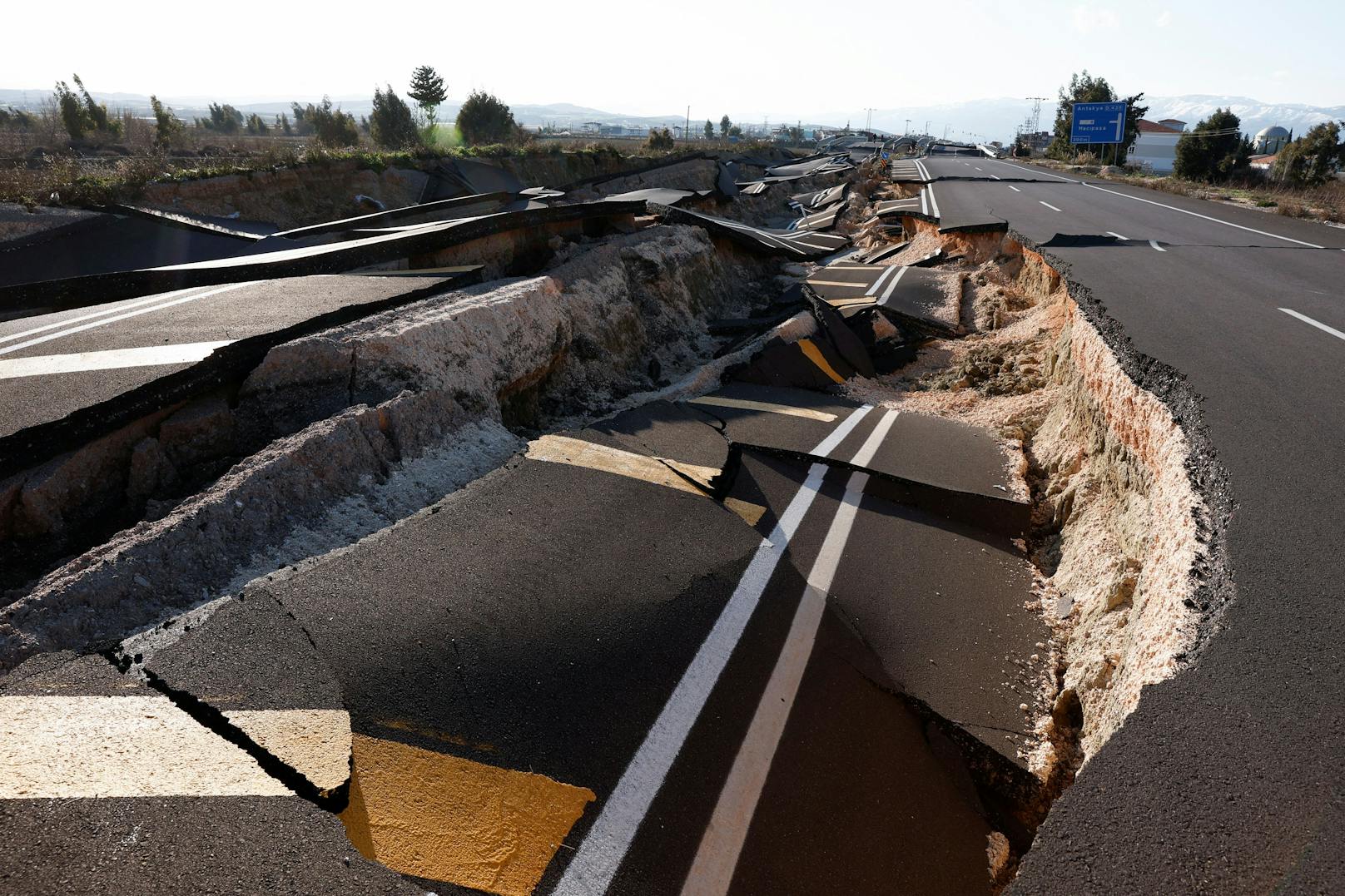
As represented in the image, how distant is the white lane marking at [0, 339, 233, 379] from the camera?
4949mm

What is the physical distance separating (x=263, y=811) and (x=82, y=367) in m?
4.31

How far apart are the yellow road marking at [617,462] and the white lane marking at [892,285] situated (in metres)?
7.93

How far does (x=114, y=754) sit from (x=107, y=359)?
393 cm

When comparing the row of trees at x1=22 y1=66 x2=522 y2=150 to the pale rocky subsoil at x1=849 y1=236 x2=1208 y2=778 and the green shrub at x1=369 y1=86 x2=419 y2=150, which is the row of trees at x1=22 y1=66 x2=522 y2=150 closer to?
the green shrub at x1=369 y1=86 x2=419 y2=150

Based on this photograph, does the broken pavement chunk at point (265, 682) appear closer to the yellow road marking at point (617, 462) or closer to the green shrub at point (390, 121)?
the yellow road marking at point (617, 462)

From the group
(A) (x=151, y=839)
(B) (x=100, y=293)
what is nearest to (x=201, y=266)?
(B) (x=100, y=293)

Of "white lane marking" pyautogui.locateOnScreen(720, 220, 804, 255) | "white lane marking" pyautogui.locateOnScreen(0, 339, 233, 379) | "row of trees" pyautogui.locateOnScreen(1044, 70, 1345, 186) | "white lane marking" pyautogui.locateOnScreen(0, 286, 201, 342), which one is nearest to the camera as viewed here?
"white lane marking" pyautogui.locateOnScreen(0, 339, 233, 379)

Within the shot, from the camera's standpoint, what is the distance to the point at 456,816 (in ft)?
8.80

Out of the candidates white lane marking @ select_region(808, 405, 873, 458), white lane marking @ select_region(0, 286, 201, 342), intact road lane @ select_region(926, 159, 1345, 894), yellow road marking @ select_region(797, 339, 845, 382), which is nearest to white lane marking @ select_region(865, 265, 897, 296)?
yellow road marking @ select_region(797, 339, 845, 382)

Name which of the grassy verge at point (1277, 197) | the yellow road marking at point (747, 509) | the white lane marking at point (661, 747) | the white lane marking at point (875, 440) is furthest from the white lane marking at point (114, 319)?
the grassy verge at point (1277, 197)

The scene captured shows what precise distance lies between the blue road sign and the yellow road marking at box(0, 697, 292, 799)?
4504 cm

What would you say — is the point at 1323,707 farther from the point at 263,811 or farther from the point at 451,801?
the point at 263,811

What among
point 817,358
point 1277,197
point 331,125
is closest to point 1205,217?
point 1277,197

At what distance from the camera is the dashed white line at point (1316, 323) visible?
20.5ft
